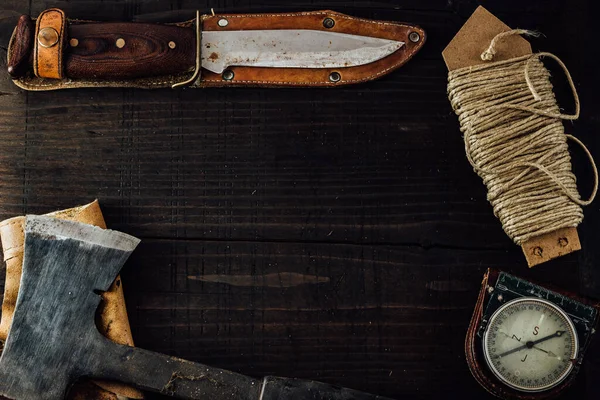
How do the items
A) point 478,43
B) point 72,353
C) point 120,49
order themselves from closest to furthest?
point 72,353 → point 120,49 → point 478,43

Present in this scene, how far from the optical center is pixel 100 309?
1.64 metres

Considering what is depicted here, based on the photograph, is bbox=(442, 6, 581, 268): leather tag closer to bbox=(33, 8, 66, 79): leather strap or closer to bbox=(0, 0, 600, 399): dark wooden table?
bbox=(0, 0, 600, 399): dark wooden table

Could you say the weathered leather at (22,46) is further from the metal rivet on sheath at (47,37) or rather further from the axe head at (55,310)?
the axe head at (55,310)

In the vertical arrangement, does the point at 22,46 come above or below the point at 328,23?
below

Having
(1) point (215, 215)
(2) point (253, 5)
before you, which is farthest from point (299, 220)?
(2) point (253, 5)

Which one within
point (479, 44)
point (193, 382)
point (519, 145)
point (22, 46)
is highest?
point (479, 44)

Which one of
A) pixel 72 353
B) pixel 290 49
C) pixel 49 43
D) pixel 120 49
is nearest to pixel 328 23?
pixel 290 49

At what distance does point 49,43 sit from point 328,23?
2.33 ft

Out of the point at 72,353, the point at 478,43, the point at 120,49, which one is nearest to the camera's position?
the point at 72,353

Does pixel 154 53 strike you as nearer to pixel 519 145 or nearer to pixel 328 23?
pixel 328 23

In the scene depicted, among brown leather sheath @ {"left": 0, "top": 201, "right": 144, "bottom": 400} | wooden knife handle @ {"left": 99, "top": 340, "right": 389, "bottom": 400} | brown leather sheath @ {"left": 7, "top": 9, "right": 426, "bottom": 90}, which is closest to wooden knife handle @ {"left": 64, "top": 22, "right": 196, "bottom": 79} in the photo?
brown leather sheath @ {"left": 7, "top": 9, "right": 426, "bottom": 90}

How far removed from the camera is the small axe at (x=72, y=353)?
155 cm

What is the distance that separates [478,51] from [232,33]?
659 millimetres

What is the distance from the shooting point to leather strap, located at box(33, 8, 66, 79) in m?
1.65
